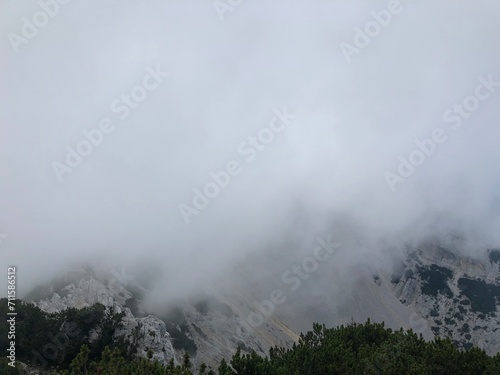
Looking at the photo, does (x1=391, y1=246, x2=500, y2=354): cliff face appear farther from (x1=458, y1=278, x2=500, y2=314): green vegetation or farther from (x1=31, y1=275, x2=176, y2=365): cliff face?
(x1=31, y1=275, x2=176, y2=365): cliff face

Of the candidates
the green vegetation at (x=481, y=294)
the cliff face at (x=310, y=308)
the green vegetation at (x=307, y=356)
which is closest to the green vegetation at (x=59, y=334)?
the green vegetation at (x=307, y=356)

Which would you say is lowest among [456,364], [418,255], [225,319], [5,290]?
[5,290]

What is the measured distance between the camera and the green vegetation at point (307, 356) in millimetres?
24875

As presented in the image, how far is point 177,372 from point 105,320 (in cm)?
2959

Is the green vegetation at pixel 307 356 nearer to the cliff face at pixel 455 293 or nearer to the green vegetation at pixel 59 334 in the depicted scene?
the green vegetation at pixel 59 334

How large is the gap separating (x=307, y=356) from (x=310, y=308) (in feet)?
339

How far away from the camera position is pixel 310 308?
439 ft

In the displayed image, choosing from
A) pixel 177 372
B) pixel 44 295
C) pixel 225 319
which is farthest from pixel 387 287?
pixel 177 372

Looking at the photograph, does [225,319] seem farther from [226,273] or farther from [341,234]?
[341,234]

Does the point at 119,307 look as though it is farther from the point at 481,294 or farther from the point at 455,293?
the point at 481,294

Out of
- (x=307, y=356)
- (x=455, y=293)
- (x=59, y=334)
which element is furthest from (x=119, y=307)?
(x=455, y=293)

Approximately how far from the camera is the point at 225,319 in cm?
10325

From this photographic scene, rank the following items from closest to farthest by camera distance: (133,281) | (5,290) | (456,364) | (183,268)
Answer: (456,364) → (5,290) → (133,281) → (183,268)

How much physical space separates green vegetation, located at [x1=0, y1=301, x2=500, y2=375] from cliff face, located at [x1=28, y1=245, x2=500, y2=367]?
8615 mm
